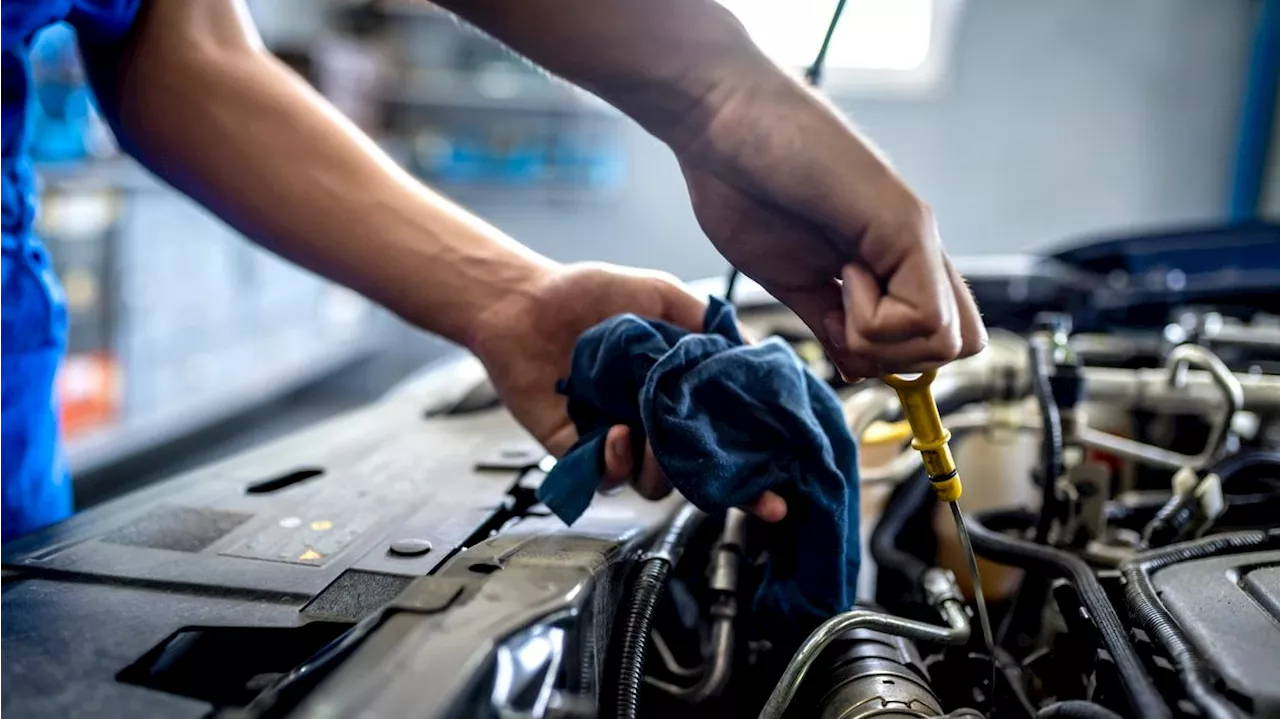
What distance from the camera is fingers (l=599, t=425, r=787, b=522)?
53cm

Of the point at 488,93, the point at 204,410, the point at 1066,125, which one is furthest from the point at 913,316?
the point at 1066,125

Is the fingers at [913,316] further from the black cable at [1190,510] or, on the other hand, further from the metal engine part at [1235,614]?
the black cable at [1190,510]

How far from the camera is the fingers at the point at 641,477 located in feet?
1.75

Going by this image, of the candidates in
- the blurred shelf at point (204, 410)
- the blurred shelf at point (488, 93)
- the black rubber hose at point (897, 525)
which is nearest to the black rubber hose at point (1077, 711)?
the black rubber hose at point (897, 525)

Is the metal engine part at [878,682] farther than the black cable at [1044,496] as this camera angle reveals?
No

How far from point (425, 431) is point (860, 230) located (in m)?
0.53

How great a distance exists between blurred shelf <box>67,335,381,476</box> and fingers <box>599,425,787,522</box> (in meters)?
2.05

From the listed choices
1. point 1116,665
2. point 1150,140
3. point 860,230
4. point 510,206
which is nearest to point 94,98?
point 860,230

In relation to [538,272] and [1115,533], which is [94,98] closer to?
[538,272]

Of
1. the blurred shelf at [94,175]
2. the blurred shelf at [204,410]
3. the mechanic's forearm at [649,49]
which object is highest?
the mechanic's forearm at [649,49]

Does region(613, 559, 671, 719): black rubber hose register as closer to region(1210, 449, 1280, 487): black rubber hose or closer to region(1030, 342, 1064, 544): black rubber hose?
region(1030, 342, 1064, 544): black rubber hose

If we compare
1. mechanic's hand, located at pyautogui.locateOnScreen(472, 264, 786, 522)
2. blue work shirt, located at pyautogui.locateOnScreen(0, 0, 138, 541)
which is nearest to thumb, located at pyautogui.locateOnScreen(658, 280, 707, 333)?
mechanic's hand, located at pyautogui.locateOnScreen(472, 264, 786, 522)

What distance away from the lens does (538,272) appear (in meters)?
0.70

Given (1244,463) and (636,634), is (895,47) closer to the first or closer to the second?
(1244,463)
